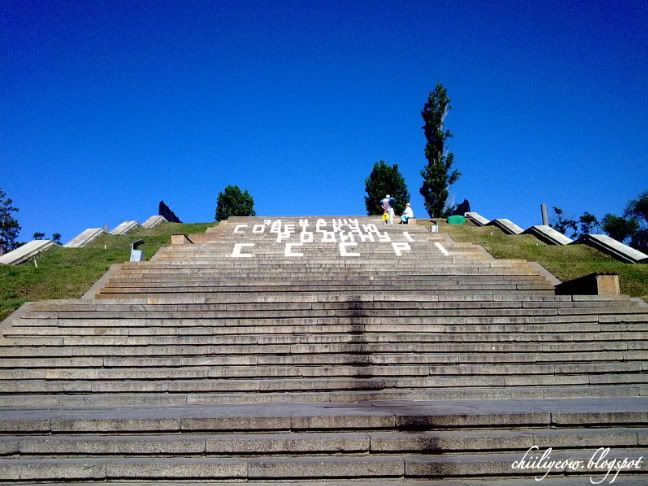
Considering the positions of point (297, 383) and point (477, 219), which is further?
point (477, 219)

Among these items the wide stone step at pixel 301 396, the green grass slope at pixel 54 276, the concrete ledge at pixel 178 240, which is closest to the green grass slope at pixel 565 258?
the wide stone step at pixel 301 396

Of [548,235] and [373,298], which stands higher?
[548,235]

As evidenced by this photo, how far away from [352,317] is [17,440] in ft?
17.0

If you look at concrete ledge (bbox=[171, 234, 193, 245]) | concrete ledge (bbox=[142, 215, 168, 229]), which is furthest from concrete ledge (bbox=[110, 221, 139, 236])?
concrete ledge (bbox=[171, 234, 193, 245])

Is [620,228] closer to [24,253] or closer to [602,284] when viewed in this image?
[602,284]

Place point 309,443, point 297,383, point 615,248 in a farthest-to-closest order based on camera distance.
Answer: point 615,248 < point 297,383 < point 309,443

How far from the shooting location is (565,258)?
1505cm

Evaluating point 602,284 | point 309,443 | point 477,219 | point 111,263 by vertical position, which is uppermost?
point 477,219

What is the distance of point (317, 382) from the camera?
6.50 metres

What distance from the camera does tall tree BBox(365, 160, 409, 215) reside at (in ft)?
134

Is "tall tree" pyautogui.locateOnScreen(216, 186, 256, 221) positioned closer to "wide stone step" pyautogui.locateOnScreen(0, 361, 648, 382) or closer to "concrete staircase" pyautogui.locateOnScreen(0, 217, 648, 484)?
"concrete staircase" pyautogui.locateOnScreen(0, 217, 648, 484)

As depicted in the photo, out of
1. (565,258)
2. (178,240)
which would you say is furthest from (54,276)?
(565,258)

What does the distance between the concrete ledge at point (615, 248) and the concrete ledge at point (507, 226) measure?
480 cm

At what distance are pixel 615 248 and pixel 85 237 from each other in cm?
2101
